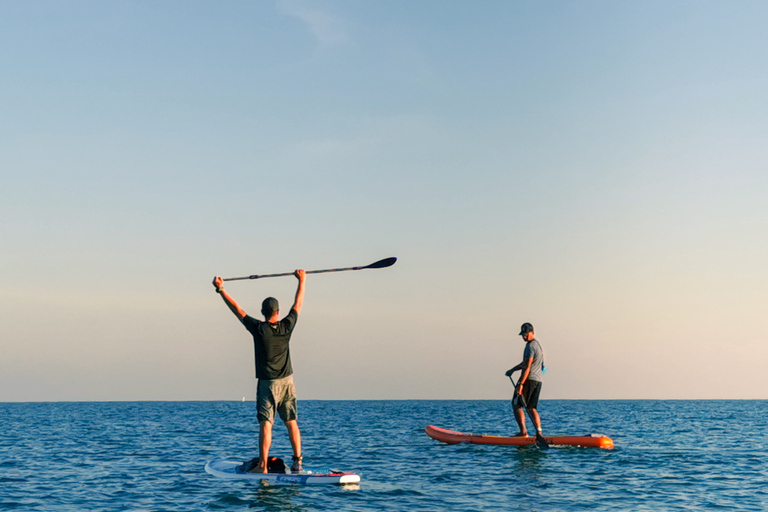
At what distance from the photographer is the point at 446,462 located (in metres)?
17.0

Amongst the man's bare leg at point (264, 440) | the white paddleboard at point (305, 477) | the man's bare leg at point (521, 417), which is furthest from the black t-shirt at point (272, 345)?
the man's bare leg at point (521, 417)

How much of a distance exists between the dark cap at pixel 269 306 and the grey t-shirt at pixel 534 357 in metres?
8.35

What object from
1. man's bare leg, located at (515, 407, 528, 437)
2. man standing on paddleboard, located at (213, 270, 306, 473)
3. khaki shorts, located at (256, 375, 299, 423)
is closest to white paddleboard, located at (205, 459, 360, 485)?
man standing on paddleboard, located at (213, 270, 306, 473)

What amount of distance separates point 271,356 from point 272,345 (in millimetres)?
184

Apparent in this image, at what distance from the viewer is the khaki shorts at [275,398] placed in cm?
1208

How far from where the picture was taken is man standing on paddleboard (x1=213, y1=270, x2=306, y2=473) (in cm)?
1189

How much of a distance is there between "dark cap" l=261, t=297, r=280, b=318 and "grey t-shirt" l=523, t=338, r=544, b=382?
835cm

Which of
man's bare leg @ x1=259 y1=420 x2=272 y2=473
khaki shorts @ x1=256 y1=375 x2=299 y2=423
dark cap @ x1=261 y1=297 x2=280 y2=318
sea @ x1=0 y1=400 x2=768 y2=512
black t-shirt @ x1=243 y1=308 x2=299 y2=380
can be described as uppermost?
dark cap @ x1=261 y1=297 x2=280 y2=318

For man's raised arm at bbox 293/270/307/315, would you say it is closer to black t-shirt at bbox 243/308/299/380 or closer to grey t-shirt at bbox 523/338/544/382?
black t-shirt at bbox 243/308/299/380

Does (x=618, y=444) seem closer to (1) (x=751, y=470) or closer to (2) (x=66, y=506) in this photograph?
(1) (x=751, y=470)

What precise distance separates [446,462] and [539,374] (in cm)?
336

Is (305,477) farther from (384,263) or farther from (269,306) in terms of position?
(384,263)

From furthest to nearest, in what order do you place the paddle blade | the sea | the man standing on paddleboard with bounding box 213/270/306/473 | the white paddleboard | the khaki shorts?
the paddle blade < the white paddleboard < the khaki shorts < the man standing on paddleboard with bounding box 213/270/306/473 < the sea

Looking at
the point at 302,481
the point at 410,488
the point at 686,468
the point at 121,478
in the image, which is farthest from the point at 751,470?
the point at 121,478
